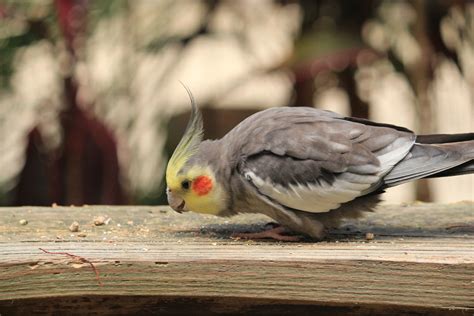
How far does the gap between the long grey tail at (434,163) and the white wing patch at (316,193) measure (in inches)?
3.6

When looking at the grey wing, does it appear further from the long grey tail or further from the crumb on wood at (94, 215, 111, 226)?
the crumb on wood at (94, 215, 111, 226)

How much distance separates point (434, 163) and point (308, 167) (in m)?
0.35

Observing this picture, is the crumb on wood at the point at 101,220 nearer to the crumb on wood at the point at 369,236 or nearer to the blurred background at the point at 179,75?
the crumb on wood at the point at 369,236

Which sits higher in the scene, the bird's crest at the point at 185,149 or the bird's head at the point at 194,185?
the bird's crest at the point at 185,149

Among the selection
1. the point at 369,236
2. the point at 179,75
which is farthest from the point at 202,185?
the point at 179,75

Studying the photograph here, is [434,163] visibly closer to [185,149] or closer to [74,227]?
[185,149]

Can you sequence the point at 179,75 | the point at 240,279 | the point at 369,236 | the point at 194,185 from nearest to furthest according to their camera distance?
the point at 240,279 < the point at 369,236 < the point at 194,185 < the point at 179,75

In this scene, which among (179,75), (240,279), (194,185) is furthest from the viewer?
(179,75)

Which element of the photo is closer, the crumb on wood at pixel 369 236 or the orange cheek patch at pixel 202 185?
the crumb on wood at pixel 369 236

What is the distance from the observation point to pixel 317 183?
7.85 ft

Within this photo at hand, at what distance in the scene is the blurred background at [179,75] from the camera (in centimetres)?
385

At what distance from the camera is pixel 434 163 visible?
2.41m

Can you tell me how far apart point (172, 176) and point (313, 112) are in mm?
448

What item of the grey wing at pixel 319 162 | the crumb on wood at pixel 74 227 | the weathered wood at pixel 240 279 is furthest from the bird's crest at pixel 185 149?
the weathered wood at pixel 240 279
